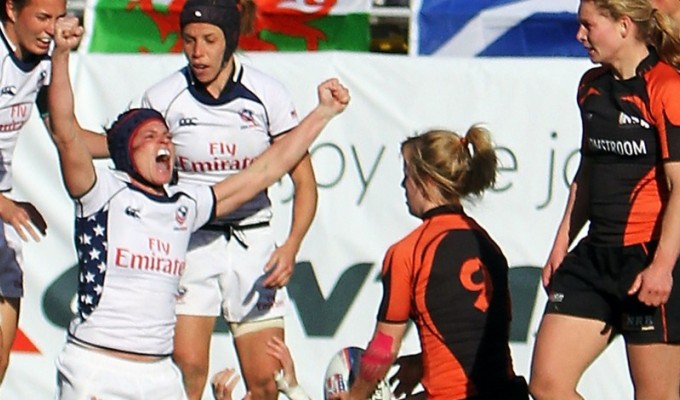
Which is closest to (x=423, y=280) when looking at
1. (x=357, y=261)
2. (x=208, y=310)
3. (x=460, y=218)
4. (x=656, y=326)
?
(x=460, y=218)

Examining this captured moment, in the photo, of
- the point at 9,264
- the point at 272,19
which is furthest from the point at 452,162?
the point at 272,19

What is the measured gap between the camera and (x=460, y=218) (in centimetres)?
515

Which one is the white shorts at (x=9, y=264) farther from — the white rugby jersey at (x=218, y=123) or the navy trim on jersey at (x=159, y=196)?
the navy trim on jersey at (x=159, y=196)

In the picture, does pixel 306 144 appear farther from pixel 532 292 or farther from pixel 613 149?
pixel 532 292

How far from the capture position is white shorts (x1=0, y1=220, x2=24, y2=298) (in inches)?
244

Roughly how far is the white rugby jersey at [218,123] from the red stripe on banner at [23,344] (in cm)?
Answer: 179

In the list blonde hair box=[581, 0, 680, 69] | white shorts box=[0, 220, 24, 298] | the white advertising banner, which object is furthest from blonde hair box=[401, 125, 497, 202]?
the white advertising banner

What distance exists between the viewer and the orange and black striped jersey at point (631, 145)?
17.3 feet

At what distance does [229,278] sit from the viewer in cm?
627

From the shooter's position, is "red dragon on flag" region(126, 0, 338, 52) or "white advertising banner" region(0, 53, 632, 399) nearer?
"white advertising banner" region(0, 53, 632, 399)

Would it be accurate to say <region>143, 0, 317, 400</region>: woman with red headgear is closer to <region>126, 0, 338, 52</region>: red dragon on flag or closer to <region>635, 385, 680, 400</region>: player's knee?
<region>635, 385, 680, 400</region>: player's knee

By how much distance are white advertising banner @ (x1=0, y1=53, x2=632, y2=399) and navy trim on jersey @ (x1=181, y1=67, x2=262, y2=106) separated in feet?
4.73

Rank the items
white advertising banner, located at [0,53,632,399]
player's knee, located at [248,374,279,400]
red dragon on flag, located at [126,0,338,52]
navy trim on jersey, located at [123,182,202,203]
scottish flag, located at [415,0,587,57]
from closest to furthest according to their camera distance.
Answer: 1. navy trim on jersey, located at [123,182,202,203]
2. player's knee, located at [248,374,279,400]
3. white advertising banner, located at [0,53,632,399]
4. scottish flag, located at [415,0,587,57]
5. red dragon on flag, located at [126,0,338,52]

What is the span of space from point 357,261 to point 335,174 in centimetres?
44
